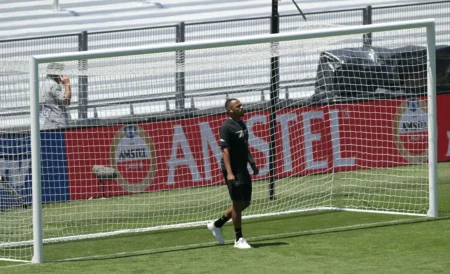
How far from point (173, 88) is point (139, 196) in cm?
212

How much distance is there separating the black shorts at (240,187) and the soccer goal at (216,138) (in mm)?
1721

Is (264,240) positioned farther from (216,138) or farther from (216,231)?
(216,138)

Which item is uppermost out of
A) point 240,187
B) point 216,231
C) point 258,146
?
point 258,146

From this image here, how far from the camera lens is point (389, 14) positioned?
829 inches

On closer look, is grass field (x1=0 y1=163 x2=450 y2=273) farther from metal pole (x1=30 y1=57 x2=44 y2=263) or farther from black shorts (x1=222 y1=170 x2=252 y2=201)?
black shorts (x1=222 y1=170 x2=252 y2=201)

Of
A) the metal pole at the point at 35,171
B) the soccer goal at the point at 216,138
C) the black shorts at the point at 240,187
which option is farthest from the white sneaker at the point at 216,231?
the metal pole at the point at 35,171

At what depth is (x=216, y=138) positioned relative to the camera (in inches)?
650

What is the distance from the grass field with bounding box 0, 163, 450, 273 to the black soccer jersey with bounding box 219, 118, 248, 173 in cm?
99

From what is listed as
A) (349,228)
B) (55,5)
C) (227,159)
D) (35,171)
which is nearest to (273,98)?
(349,228)

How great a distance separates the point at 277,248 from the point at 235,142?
1.32 metres

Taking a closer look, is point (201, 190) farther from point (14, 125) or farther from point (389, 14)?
point (389, 14)

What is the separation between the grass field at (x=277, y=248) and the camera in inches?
413

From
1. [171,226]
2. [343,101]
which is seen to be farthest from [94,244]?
[343,101]

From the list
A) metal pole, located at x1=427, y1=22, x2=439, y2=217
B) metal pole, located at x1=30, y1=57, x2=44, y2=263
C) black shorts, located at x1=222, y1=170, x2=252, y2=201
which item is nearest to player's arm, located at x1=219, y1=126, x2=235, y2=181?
black shorts, located at x1=222, y1=170, x2=252, y2=201
